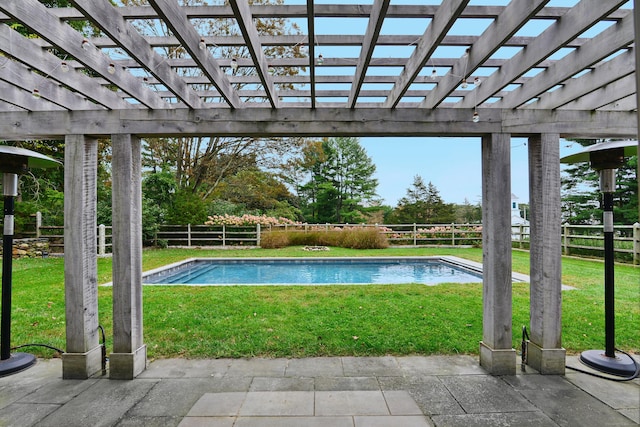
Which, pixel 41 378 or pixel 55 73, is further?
pixel 41 378

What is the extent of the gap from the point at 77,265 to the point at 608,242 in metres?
4.74

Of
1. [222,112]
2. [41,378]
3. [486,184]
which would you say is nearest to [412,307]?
[486,184]

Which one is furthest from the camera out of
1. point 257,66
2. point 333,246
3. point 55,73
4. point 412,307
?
point 333,246

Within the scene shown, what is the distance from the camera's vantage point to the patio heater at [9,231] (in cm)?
279

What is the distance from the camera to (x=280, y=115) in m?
2.92

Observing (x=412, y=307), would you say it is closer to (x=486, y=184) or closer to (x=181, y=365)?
(x=486, y=184)

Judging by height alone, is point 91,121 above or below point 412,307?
above

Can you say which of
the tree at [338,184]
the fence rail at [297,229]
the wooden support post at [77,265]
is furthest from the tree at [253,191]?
the wooden support post at [77,265]

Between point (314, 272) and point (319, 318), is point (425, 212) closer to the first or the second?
point (314, 272)

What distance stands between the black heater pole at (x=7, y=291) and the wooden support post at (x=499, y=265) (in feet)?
13.8

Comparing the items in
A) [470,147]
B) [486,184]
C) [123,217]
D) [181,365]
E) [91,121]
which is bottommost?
[181,365]

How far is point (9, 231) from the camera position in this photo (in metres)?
3.00

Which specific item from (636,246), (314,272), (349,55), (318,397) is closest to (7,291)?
(318,397)

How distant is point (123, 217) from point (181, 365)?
4.83 ft
